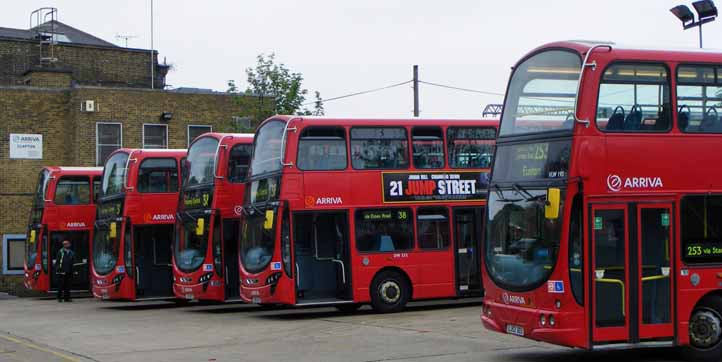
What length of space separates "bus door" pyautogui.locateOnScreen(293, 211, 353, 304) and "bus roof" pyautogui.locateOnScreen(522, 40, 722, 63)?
8.46m

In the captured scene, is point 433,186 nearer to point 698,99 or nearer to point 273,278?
point 273,278

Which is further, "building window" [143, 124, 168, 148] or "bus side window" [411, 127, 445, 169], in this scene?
"building window" [143, 124, 168, 148]

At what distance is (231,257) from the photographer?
24.6 m

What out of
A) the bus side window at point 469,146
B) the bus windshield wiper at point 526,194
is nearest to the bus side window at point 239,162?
the bus side window at point 469,146

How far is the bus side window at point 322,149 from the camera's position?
68.4 ft

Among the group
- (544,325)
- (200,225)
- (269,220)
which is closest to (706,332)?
(544,325)

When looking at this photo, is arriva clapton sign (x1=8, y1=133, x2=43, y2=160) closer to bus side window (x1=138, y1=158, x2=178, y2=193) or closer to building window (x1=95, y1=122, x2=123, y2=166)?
building window (x1=95, y1=122, x2=123, y2=166)

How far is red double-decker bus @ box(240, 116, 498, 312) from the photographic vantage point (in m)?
20.8

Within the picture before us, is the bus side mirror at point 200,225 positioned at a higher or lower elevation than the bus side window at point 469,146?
lower

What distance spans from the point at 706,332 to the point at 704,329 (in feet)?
0.14

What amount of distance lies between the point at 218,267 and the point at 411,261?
5096 millimetres

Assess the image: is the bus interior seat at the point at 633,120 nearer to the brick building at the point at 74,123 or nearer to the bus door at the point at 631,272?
the bus door at the point at 631,272

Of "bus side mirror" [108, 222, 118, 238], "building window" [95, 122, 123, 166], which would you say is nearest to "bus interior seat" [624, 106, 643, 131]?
"bus side mirror" [108, 222, 118, 238]

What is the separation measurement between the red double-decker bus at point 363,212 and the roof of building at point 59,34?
31.7 meters
